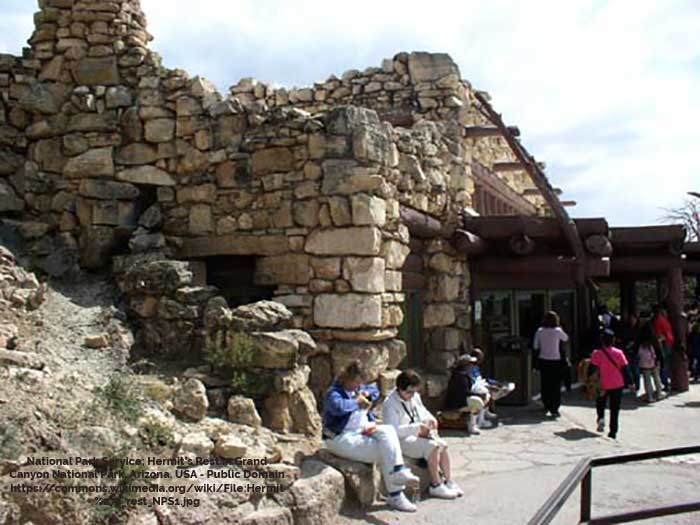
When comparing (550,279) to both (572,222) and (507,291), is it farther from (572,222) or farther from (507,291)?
(572,222)

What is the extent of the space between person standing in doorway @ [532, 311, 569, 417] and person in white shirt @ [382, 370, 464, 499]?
12.7ft

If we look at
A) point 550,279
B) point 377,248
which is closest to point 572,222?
point 550,279

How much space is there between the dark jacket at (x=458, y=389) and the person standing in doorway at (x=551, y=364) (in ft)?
5.33

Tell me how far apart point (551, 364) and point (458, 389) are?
1.81m

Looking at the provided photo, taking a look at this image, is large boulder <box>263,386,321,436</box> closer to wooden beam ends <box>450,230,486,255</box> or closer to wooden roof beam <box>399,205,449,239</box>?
wooden roof beam <box>399,205,449,239</box>

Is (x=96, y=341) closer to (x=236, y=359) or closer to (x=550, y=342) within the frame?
(x=236, y=359)

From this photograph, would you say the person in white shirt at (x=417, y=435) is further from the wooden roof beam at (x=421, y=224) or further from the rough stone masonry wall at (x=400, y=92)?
the rough stone masonry wall at (x=400, y=92)

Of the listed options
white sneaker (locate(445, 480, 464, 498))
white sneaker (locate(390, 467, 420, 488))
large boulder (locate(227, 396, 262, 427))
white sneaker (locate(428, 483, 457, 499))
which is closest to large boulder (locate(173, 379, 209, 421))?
large boulder (locate(227, 396, 262, 427))

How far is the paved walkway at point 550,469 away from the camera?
5.66m

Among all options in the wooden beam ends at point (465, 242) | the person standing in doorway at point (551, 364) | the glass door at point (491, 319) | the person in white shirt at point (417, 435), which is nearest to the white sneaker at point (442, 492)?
the person in white shirt at point (417, 435)

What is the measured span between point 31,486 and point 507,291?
9009 mm

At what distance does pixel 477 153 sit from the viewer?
43.7ft

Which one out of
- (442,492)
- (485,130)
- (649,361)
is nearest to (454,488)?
(442,492)

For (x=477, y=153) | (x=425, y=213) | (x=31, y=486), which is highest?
(x=477, y=153)
